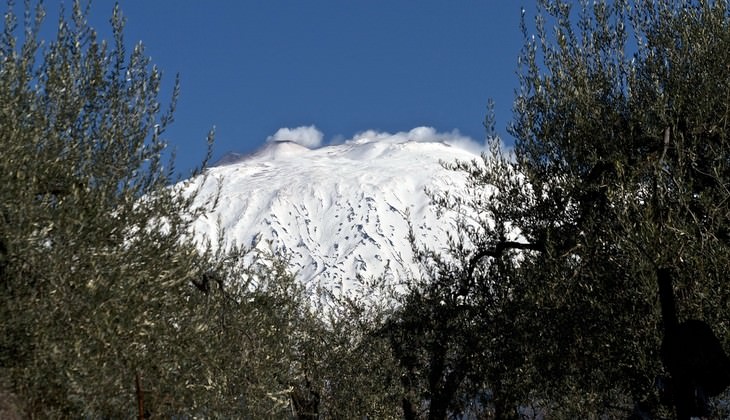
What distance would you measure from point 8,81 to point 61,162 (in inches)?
47.7

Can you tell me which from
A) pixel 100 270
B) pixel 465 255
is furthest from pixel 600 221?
pixel 100 270

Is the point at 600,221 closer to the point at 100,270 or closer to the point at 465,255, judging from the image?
the point at 465,255

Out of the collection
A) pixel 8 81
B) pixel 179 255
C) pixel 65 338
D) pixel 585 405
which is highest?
pixel 8 81

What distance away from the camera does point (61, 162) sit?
10055 millimetres

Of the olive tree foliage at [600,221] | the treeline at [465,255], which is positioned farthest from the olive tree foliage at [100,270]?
the olive tree foliage at [600,221]

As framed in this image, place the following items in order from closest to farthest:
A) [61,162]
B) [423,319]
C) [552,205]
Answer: [61,162], [552,205], [423,319]

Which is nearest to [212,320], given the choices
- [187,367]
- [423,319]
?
[187,367]

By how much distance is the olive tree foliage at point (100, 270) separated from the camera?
29.0ft

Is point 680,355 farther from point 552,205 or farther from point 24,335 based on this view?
point 24,335

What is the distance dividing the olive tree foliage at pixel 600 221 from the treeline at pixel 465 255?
0.12ft

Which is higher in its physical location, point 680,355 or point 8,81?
point 8,81

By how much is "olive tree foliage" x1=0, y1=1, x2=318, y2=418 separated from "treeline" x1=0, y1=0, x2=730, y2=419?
0.09 ft

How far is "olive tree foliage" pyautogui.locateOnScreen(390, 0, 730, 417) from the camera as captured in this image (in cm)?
1027

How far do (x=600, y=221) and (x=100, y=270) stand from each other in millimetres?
6591
